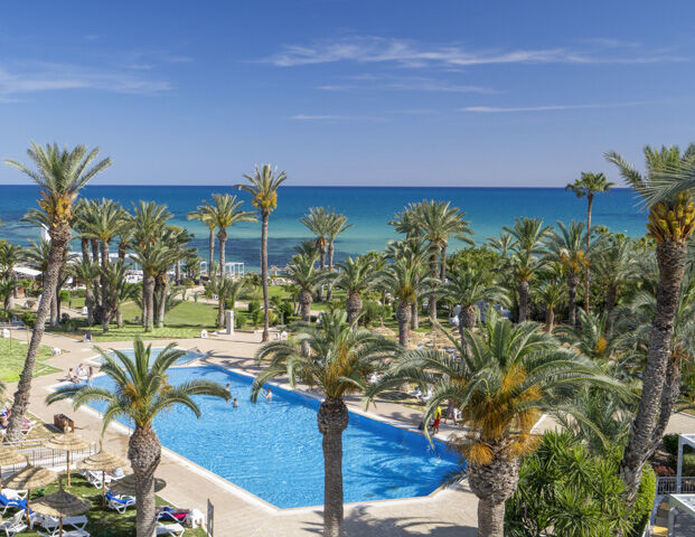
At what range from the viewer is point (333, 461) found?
1517 centimetres

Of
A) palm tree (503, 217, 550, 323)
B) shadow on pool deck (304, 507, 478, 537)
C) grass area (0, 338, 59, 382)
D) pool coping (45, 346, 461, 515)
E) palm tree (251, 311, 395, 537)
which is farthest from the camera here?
palm tree (503, 217, 550, 323)

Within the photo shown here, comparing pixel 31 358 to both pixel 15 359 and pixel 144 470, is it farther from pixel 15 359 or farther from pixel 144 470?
pixel 15 359

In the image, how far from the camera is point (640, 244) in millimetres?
41969

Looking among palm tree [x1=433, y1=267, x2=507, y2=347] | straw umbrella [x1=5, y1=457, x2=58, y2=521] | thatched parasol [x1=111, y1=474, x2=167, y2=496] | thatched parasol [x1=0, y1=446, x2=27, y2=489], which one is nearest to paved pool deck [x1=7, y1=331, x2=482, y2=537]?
thatched parasol [x1=111, y1=474, x2=167, y2=496]

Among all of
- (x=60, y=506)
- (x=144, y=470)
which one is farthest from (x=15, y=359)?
(x=144, y=470)

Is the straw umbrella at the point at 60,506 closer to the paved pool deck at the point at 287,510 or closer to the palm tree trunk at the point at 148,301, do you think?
the paved pool deck at the point at 287,510

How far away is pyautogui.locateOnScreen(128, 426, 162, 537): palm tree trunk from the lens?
14.3 meters

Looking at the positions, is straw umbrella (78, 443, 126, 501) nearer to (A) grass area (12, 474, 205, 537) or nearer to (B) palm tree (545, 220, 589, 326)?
(A) grass area (12, 474, 205, 537)

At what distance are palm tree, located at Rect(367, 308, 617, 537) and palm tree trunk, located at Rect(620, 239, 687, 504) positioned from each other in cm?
318

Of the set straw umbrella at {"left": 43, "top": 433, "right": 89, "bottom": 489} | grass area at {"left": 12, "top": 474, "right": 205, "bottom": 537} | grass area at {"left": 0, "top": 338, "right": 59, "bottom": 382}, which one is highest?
grass area at {"left": 0, "top": 338, "right": 59, "bottom": 382}

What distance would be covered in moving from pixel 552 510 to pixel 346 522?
5.57 m

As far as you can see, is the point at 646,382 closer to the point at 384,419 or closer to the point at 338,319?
the point at 338,319

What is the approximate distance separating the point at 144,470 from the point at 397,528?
22.3 ft

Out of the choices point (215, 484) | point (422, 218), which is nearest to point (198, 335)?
point (422, 218)
